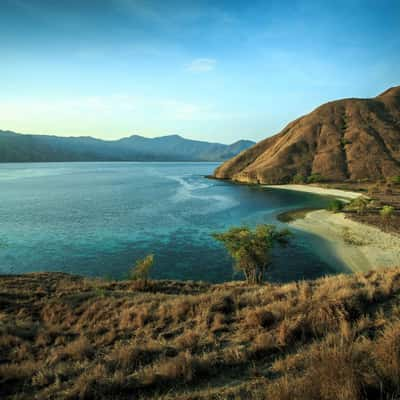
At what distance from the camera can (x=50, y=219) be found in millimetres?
45125

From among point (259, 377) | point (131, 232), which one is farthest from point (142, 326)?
point (131, 232)

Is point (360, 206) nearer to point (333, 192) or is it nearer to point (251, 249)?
point (333, 192)

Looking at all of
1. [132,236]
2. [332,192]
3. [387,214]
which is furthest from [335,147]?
[132,236]

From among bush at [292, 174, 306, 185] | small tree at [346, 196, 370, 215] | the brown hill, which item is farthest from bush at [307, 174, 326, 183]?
small tree at [346, 196, 370, 215]

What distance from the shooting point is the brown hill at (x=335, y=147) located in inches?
3782

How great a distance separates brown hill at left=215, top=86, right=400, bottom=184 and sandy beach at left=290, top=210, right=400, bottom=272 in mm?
61109

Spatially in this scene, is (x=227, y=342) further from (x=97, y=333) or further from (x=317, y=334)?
(x=97, y=333)

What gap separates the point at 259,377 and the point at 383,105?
17090 centimetres

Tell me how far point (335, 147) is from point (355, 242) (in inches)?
3629

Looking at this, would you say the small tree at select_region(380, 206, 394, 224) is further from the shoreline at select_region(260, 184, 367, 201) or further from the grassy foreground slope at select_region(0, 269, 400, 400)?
the grassy foreground slope at select_region(0, 269, 400, 400)

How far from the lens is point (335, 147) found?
10931 cm

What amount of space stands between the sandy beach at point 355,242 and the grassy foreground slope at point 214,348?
1570cm

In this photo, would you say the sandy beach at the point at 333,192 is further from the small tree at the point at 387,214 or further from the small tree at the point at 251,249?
the small tree at the point at 251,249

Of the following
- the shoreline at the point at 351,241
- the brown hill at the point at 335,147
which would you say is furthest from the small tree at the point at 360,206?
the brown hill at the point at 335,147
